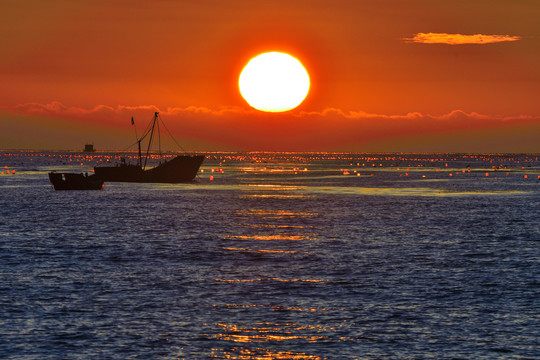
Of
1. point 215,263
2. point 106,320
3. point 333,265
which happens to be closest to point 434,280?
point 333,265

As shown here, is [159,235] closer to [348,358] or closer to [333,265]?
[333,265]

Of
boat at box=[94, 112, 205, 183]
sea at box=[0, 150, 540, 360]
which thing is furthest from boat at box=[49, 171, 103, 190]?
sea at box=[0, 150, 540, 360]

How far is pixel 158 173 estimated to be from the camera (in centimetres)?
15575

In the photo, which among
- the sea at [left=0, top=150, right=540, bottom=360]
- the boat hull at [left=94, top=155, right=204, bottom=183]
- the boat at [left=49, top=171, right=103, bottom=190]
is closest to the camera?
the sea at [left=0, top=150, right=540, bottom=360]

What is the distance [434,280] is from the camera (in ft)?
113

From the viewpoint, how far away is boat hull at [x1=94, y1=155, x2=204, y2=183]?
15118 cm

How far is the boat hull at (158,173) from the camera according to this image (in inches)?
5952

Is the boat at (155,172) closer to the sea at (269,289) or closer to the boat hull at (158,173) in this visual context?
the boat hull at (158,173)

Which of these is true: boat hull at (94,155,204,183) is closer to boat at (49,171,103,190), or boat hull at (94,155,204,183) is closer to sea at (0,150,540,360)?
boat at (49,171,103,190)

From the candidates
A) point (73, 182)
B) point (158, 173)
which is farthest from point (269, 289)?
point (158, 173)

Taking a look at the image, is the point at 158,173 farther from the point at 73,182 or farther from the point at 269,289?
the point at 269,289

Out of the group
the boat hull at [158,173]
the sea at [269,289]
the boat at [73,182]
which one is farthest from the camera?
the boat hull at [158,173]

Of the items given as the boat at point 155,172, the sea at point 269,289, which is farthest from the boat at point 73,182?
the sea at point 269,289

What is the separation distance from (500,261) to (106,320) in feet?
78.7
